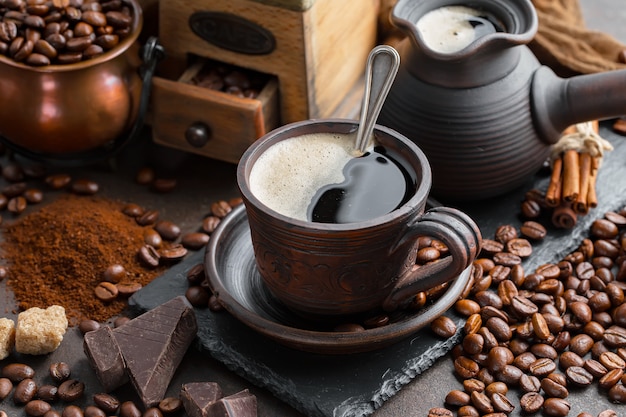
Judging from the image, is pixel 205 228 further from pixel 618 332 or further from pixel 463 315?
pixel 618 332

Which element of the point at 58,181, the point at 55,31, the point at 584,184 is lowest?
the point at 58,181

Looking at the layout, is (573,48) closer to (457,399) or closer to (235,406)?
(457,399)

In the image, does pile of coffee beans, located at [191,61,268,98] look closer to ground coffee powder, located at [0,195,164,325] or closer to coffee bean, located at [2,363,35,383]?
ground coffee powder, located at [0,195,164,325]

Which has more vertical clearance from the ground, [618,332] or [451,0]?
[451,0]

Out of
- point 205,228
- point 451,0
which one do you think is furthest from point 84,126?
point 451,0

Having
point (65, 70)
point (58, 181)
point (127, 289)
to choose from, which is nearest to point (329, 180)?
point (127, 289)

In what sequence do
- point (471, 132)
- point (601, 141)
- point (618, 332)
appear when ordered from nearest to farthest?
point (618, 332)
point (471, 132)
point (601, 141)

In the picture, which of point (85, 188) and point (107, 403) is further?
point (85, 188)
